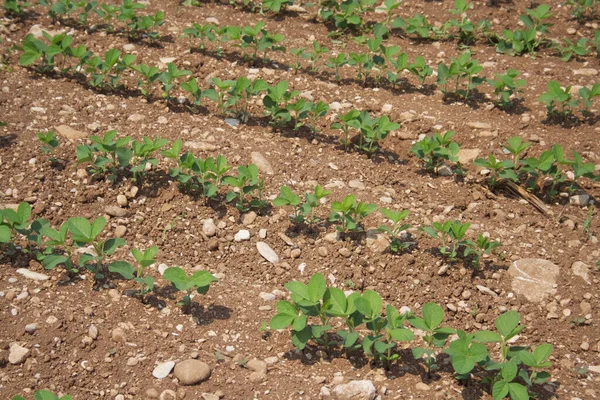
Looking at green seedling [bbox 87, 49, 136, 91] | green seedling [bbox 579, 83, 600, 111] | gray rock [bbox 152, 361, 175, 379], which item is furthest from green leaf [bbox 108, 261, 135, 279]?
green seedling [bbox 579, 83, 600, 111]

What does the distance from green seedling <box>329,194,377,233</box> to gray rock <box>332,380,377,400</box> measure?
0.99 metres

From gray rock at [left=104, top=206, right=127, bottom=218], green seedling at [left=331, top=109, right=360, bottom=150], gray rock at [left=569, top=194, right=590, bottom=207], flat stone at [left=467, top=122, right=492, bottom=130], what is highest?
green seedling at [left=331, top=109, right=360, bottom=150]

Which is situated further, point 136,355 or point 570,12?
point 570,12

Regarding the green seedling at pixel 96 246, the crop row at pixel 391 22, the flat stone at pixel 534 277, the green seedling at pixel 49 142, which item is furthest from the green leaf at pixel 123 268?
the crop row at pixel 391 22

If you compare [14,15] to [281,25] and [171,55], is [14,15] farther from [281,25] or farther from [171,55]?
[281,25]

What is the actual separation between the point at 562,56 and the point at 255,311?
3583mm

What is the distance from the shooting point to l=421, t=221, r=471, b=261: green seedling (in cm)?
358

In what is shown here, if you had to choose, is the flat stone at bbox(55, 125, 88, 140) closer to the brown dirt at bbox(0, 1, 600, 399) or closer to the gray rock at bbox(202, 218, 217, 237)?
the brown dirt at bbox(0, 1, 600, 399)

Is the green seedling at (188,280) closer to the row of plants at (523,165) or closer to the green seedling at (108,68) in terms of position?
the row of plants at (523,165)

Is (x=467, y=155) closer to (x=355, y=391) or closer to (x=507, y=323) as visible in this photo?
(x=507, y=323)

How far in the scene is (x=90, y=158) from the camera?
13.1 ft

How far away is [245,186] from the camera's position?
153 inches

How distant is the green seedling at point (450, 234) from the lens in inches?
141

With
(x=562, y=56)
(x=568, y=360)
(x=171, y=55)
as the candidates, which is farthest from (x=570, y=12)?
(x=568, y=360)
